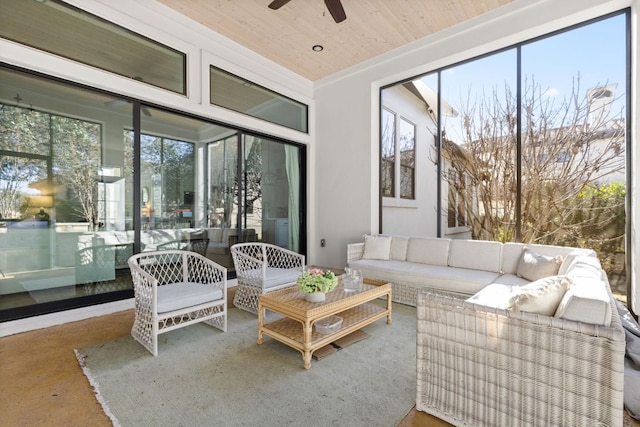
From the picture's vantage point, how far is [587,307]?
137 cm

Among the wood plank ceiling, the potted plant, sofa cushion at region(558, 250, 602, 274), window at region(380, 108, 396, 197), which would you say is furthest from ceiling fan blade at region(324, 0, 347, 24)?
sofa cushion at region(558, 250, 602, 274)

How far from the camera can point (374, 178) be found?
518 cm

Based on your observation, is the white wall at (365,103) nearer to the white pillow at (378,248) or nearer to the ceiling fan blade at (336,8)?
the white pillow at (378,248)

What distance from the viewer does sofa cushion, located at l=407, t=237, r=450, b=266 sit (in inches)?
157

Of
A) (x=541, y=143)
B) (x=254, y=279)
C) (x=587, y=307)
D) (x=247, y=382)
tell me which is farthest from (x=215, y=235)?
(x=541, y=143)

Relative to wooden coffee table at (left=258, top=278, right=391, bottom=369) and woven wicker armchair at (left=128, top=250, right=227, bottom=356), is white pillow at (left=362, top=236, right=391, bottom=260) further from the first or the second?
woven wicker armchair at (left=128, top=250, right=227, bottom=356)

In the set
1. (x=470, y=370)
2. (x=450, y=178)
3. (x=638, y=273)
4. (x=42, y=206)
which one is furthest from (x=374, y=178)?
(x=42, y=206)

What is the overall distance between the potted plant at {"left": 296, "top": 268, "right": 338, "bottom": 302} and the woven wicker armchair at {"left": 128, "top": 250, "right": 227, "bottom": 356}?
83 centimetres

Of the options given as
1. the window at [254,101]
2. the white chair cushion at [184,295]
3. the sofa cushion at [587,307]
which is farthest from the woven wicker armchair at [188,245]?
the sofa cushion at [587,307]

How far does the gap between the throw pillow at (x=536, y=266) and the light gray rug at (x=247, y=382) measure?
1.44m

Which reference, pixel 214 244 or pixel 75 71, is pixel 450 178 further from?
pixel 75 71

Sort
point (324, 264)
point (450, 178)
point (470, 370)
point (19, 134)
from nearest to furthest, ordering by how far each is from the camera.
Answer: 1. point (470, 370)
2. point (19, 134)
3. point (450, 178)
4. point (324, 264)

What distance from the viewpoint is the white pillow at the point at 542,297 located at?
5.11ft

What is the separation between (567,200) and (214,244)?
468cm
